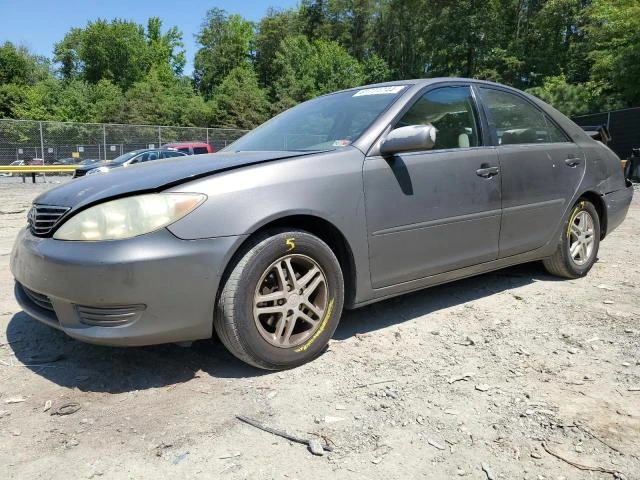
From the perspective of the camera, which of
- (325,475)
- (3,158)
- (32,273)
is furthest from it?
(3,158)

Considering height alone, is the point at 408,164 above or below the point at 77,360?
above

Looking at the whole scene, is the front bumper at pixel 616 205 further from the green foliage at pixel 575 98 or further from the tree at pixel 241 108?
the tree at pixel 241 108

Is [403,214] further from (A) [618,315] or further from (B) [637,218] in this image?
(B) [637,218]

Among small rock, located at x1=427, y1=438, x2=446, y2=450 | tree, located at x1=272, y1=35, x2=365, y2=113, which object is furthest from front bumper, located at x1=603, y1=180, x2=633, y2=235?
tree, located at x1=272, y1=35, x2=365, y2=113

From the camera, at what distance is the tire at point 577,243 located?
432cm

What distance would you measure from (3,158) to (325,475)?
25223mm

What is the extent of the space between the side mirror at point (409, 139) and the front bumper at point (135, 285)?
3.52 ft

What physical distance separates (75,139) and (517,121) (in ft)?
82.0

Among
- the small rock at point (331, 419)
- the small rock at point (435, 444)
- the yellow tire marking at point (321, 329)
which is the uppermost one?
the yellow tire marking at point (321, 329)

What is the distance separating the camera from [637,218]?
26.3 ft

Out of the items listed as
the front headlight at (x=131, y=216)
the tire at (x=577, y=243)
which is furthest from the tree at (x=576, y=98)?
the front headlight at (x=131, y=216)

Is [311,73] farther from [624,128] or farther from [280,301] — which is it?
[280,301]

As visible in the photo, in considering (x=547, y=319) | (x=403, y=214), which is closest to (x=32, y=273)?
(x=403, y=214)

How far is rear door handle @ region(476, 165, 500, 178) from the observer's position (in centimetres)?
358
